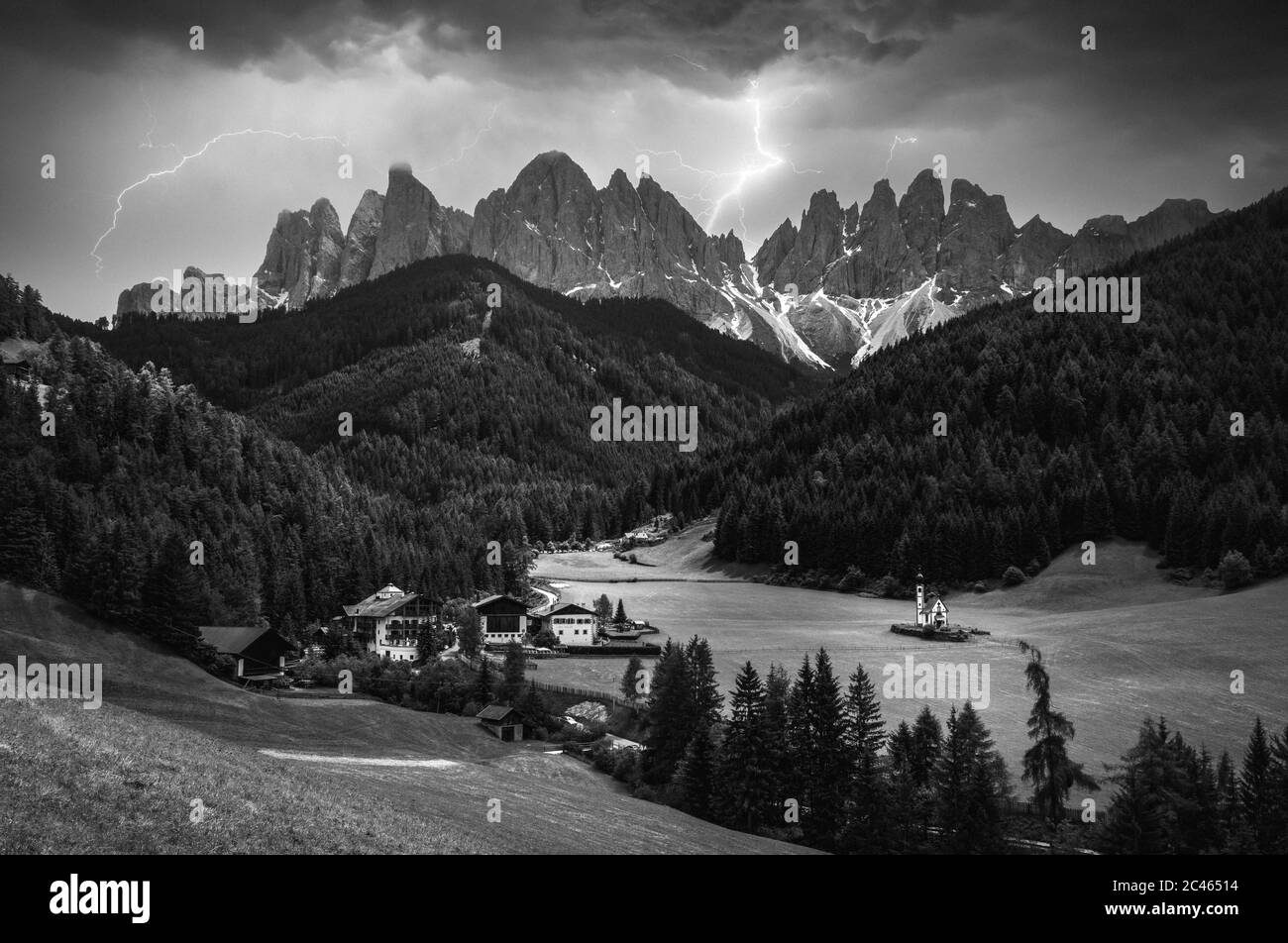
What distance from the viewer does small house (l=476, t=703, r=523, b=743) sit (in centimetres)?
7275

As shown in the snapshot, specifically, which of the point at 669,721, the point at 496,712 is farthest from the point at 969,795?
the point at 496,712

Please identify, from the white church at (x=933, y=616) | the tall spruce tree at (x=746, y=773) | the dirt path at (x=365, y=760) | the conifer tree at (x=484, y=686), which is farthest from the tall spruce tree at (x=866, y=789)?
the white church at (x=933, y=616)

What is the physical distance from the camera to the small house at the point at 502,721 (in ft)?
239

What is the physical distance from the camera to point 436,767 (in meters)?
52.2

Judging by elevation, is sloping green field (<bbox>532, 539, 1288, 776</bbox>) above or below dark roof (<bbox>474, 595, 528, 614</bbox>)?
below

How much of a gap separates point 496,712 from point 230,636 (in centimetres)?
2851

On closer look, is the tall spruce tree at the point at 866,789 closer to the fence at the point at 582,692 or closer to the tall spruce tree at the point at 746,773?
the tall spruce tree at the point at 746,773

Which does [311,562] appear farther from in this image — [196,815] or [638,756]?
[196,815]

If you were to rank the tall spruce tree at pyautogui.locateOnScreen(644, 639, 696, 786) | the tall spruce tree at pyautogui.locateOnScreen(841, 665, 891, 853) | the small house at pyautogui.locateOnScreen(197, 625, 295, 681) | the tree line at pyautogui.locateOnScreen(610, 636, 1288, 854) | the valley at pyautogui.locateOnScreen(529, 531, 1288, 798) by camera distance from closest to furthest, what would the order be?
1. the tree line at pyautogui.locateOnScreen(610, 636, 1288, 854)
2. the tall spruce tree at pyautogui.locateOnScreen(841, 665, 891, 853)
3. the tall spruce tree at pyautogui.locateOnScreen(644, 639, 696, 786)
4. the valley at pyautogui.locateOnScreen(529, 531, 1288, 798)
5. the small house at pyautogui.locateOnScreen(197, 625, 295, 681)

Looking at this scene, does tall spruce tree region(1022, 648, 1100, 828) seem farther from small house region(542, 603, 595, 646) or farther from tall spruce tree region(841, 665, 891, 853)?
small house region(542, 603, 595, 646)

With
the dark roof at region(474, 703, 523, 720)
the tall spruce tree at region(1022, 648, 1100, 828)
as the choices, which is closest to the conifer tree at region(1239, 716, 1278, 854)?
the tall spruce tree at region(1022, 648, 1100, 828)

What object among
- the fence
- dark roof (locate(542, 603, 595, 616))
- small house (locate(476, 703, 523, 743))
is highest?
dark roof (locate(542, 603, 595, 616))

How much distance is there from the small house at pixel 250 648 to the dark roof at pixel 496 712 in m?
21.6
